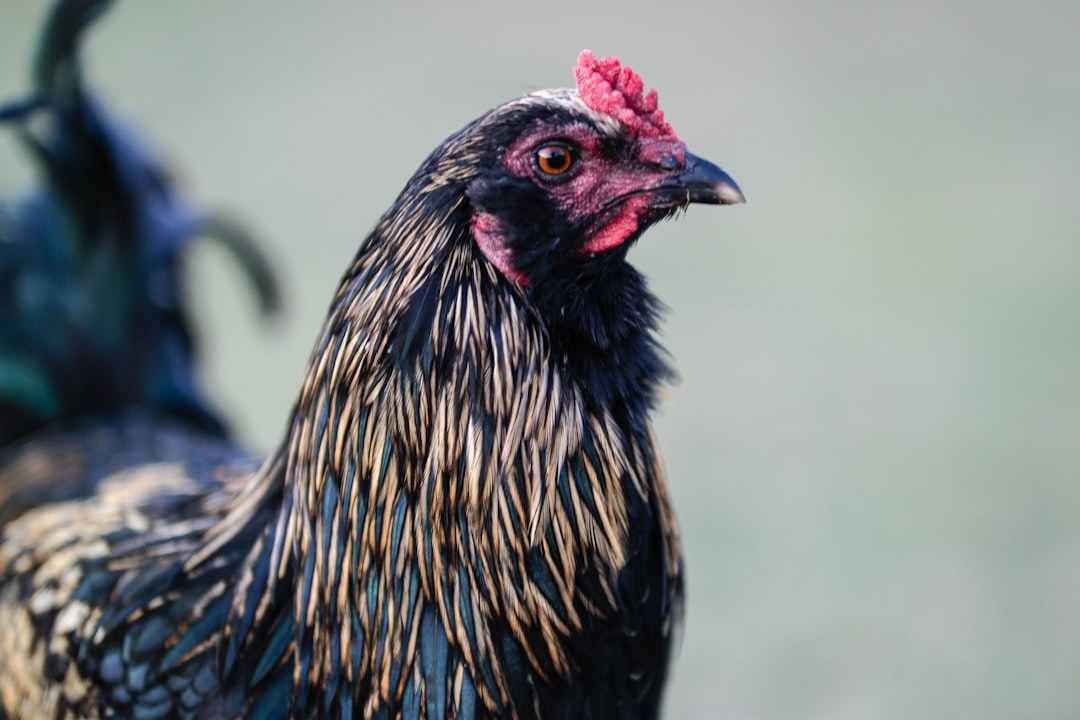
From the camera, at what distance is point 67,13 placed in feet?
7.67

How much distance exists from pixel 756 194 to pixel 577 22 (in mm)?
2526

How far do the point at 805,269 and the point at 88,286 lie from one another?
170 inches

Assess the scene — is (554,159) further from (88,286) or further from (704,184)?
(88,286)

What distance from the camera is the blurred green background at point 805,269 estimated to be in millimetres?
4160

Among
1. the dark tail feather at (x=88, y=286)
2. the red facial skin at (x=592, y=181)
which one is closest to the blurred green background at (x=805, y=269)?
the dark tail feather at (x=88, y=286)

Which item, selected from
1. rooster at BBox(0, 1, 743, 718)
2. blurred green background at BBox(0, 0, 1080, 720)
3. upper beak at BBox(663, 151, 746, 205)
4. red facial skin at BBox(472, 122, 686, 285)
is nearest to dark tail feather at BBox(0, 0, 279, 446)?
blurred green background at BBox(0, 0, 1080, 720)

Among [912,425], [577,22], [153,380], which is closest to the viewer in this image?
[153,380]

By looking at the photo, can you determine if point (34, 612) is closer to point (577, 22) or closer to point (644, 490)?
point (644, 490)

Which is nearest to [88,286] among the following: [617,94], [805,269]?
[617,94]

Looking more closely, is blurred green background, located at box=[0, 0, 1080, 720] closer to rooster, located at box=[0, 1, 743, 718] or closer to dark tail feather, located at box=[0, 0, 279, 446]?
dark tail feather, located at box=[0, 0, 279, 446]

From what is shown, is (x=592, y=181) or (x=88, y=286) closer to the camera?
(x=592, y=181)

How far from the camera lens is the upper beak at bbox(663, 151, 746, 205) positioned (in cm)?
171

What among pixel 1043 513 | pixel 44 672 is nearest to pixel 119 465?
pixel 44 672

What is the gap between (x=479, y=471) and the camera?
168cm
